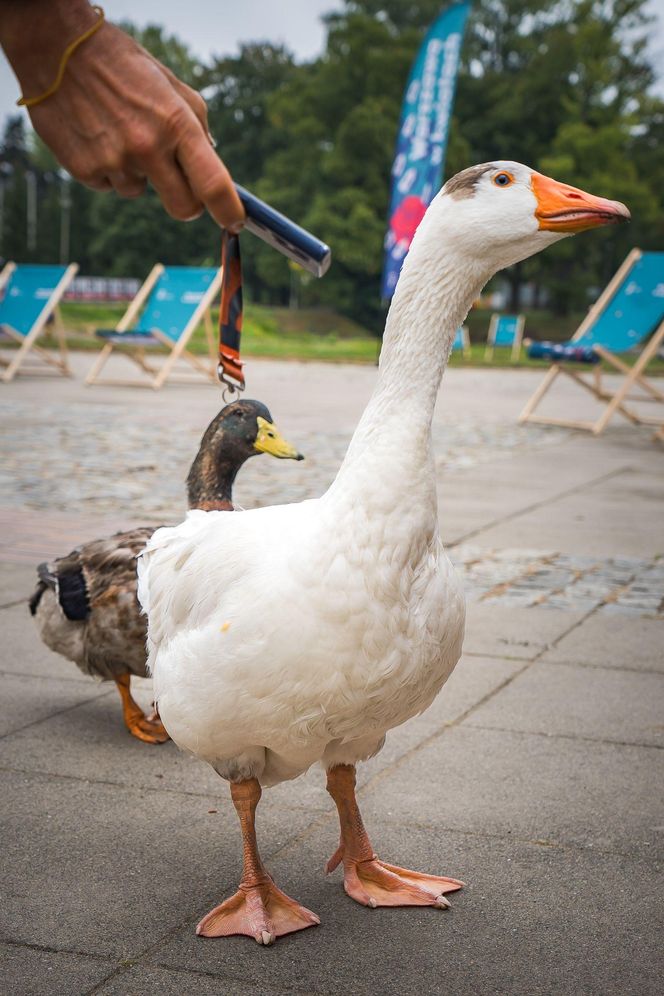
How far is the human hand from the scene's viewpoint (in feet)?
8.07

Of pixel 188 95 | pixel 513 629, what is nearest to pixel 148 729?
pixel 513 629

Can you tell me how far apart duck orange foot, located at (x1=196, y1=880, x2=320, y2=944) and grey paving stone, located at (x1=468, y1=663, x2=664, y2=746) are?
58.1 inches

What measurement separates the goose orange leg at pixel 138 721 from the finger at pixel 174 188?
1.86 meters

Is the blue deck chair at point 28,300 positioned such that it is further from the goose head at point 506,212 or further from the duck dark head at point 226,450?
the goose head at point 506,212

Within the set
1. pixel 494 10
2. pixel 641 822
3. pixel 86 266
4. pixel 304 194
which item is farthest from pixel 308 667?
pixel 86 266

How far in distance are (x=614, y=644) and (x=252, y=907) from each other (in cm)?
275

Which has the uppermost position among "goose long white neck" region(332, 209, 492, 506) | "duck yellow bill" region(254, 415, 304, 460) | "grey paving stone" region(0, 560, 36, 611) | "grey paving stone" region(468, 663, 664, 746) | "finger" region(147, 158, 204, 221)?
"finger" region(147, 158, 204, 221)

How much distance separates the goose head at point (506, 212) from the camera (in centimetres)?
245

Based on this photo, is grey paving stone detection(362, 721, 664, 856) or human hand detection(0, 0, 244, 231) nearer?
human hand detection(0, 0, 244, 231)

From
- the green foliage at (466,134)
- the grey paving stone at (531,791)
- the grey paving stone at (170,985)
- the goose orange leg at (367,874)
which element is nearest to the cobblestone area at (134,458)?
the grey paving stone at (531,791)

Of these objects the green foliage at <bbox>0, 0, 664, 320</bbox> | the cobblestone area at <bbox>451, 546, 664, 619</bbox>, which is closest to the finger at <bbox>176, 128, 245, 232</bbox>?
the cobblestone area at <bbox>451, 546, 664, 619</bbox>

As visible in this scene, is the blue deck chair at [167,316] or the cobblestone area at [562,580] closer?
the cobblestone area at [562,580]

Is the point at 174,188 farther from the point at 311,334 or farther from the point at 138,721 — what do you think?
the point at 311,334

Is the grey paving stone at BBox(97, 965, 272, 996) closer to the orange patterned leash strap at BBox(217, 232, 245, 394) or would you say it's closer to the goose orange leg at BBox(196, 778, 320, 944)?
the goose orange leg at BBox(196, 778, 320, 944)
